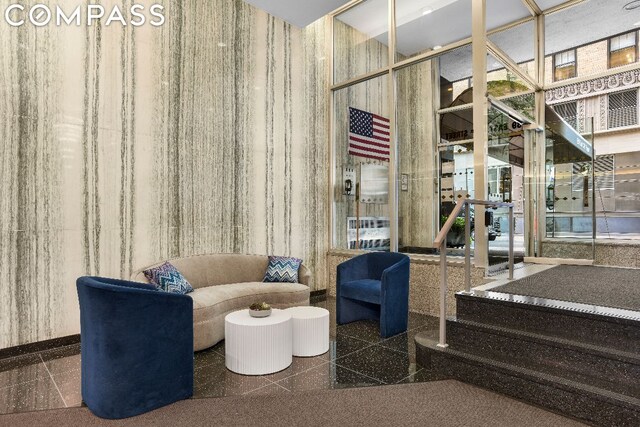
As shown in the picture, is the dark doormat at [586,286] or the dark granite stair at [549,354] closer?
the dark granite stair at [549,354]

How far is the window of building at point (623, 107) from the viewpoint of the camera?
11516mm

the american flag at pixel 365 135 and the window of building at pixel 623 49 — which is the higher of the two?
the window of building at pixel 623 49

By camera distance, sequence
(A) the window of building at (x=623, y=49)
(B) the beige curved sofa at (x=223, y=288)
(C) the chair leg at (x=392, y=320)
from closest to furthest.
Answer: (B) the beige curved sofa at (x=223, y=288), (C) the chair leg at (x=392, y=320), (A) the window of building at (x=623, y=49)

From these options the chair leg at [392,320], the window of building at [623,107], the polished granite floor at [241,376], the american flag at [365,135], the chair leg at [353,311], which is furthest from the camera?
the window of building at [623,107]

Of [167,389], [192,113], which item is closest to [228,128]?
[192,113]

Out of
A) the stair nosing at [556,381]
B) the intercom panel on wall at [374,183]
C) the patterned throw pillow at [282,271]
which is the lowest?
the stair nosing at [556,381]

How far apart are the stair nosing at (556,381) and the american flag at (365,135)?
3.79 meters

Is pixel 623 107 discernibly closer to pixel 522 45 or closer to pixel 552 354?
pixel 522 45

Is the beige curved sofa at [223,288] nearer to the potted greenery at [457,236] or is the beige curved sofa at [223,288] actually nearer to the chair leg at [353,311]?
the chair leg at [353,311]

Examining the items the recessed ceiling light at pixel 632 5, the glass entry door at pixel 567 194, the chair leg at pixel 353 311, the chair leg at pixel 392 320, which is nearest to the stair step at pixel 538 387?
the chair leg at pixel 392 320

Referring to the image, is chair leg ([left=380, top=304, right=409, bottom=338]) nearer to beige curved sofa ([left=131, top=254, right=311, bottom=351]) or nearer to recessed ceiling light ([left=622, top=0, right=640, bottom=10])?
beige curved sofa ([left=131, top=254, right=311, bottom=351])

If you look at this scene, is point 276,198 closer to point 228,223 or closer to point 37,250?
point 228,223

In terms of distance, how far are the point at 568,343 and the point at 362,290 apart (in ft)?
7.13

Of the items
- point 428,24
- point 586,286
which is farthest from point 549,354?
point 428,24
